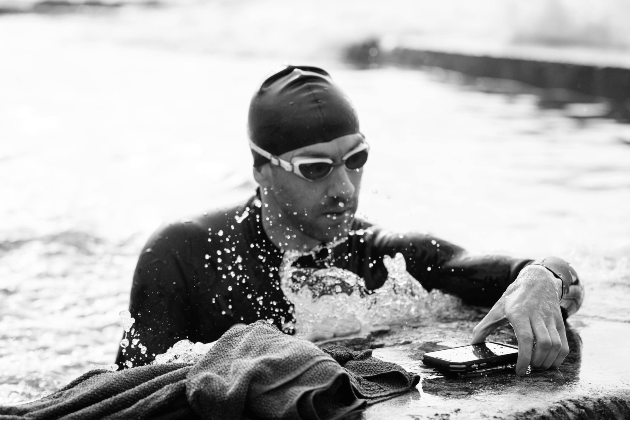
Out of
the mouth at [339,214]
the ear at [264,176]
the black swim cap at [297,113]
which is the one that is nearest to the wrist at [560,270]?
the mouth at [339,214]

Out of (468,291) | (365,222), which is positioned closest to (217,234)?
(365,222)

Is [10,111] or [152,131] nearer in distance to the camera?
[152,131]

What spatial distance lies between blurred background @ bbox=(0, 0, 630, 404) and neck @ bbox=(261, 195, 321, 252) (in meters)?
0.39

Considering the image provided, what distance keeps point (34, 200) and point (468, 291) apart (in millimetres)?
6438

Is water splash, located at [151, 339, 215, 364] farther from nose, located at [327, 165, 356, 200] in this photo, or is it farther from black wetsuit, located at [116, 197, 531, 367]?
nose, located at [327, 165, 356, 200]

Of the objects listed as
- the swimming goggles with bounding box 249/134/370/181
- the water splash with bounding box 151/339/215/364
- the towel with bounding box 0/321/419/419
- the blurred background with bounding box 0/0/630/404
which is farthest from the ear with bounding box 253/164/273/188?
the towel with bounding box 0/321/419/419

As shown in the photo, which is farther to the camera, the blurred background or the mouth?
the blurred background

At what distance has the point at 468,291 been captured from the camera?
449 centimetres

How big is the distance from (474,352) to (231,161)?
8.38 metres

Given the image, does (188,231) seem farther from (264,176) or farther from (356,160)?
(356,160)

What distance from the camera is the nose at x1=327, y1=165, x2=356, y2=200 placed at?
442cm

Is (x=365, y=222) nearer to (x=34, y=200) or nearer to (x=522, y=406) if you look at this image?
(x=522, y=406)

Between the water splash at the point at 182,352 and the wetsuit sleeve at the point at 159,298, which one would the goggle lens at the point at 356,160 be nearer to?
the wetsuit sleeve at the point at 159,298

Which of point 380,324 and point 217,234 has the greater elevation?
point 217,234
